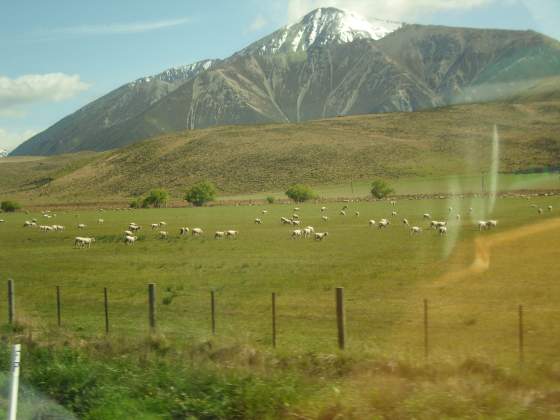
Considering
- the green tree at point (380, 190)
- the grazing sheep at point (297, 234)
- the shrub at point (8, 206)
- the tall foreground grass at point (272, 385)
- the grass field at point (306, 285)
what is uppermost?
the green tree at point (380, 190)

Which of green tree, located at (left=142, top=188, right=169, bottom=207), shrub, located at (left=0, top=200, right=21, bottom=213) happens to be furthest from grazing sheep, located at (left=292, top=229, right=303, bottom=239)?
shrub, located at (left=0, top=200, right=21, bottom=213)

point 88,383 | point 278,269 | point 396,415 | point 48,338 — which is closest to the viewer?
point 396,415

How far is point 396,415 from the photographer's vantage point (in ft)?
27.7

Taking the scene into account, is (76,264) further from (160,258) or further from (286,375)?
(286,375)

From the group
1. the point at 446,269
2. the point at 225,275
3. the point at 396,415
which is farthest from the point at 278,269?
the point at 396,415

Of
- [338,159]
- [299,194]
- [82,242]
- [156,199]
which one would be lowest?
[82,242]

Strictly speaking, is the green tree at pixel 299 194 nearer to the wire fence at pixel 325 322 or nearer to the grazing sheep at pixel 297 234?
the grazing sheep at pixel 297 234

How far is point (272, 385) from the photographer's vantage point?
9547mm

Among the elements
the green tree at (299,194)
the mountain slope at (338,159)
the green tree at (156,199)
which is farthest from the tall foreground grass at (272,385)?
the mountain slope at (338,159)

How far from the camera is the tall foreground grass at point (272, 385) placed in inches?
340

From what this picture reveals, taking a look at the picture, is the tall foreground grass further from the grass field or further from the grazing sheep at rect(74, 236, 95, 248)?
the grazing sheep at rect(74, 236, 95, 248)

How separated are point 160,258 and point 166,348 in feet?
86.0

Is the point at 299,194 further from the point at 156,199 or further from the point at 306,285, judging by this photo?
the point at 306,285

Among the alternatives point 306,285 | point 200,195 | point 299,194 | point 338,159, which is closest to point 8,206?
point 200,195
